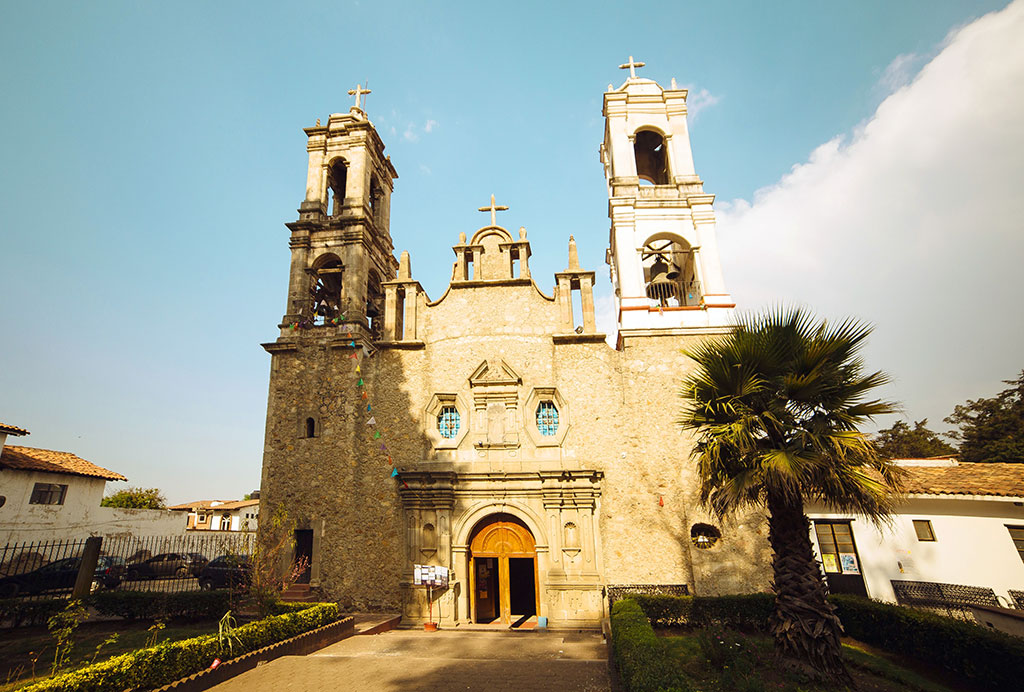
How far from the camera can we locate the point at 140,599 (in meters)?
14.5

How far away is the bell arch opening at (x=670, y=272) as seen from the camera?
60.2ft

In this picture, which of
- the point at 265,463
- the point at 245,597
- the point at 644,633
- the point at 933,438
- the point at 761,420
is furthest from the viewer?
the point at 933,438

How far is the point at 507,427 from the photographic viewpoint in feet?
52.7

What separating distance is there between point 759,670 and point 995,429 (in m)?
30.7

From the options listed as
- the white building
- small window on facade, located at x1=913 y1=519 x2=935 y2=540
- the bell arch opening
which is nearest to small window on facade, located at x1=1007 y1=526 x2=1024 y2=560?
the white building

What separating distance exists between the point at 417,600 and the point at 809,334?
40.5 feet

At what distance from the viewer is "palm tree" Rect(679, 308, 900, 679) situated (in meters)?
8.76

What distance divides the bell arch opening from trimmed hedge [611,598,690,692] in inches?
444

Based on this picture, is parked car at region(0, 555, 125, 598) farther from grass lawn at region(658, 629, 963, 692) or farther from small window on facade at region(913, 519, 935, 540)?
small window on facade at region(913, 519, 935, 540)

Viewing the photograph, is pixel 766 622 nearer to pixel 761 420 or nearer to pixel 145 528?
pixel 761 420

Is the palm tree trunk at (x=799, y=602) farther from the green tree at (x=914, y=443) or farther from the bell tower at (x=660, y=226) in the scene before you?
the green tree at (x=914, y=443)

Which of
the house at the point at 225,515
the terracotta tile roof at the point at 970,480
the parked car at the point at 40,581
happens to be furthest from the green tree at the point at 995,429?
the house at the point at 225,515

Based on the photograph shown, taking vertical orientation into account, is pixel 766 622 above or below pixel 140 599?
below

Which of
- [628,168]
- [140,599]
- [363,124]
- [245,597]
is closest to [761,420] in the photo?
[628,168]
